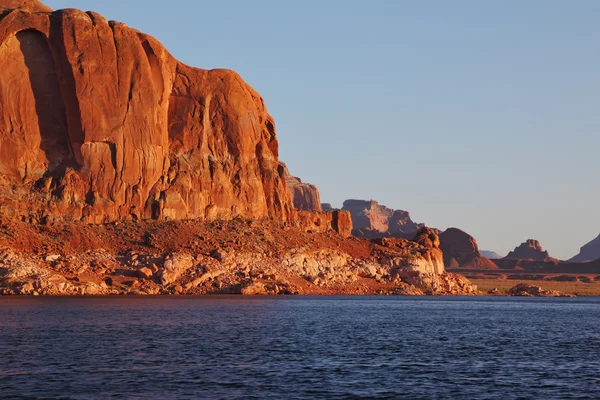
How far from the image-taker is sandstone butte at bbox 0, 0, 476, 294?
11744cm

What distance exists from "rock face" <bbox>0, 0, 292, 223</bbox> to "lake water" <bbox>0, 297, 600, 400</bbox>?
40.4 metres

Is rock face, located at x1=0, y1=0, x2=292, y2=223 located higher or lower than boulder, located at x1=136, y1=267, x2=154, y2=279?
higher

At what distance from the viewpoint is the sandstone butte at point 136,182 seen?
117438 millimetres

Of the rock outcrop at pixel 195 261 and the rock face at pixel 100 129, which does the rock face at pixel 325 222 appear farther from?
→ the rock face at pixel 100 129

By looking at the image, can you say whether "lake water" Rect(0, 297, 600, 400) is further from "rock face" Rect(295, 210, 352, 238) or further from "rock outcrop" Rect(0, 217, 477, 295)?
"rock face" Rect(295, 210, 352, 238)

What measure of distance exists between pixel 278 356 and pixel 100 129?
86597 millimetres

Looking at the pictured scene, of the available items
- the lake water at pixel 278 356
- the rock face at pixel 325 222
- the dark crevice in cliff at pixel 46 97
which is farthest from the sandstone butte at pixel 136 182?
the lake water at pixel 278 356

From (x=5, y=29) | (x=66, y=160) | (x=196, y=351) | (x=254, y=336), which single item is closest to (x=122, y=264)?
(x=66, y=160)

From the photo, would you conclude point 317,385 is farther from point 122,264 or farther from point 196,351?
point 122,264

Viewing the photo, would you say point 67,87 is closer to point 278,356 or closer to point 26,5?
point 26,5

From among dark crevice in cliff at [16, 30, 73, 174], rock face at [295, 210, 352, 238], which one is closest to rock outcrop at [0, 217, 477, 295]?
rock face at [295, 210, 352, 238]

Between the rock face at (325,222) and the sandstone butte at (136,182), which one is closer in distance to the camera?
the sandstone butte at (136,182)

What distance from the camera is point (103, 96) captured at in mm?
133250

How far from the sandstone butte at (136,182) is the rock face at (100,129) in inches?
8.1
